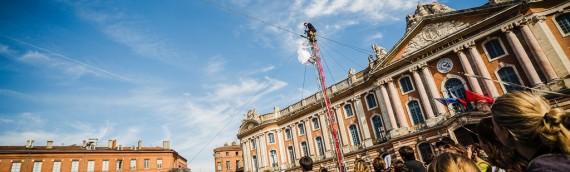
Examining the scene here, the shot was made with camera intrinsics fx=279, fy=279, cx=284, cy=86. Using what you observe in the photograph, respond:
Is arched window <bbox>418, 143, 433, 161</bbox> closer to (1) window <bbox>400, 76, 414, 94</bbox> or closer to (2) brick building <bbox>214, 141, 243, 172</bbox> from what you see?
(1) window <bbox>400, 76, 414, 94</bbox>

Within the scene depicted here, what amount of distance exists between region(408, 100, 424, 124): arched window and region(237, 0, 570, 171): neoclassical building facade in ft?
0.27

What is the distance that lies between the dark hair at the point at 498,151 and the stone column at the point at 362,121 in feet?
81.3

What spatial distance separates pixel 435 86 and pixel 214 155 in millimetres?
47948

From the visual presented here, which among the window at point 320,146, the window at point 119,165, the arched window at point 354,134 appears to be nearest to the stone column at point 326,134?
the window at point 320,146

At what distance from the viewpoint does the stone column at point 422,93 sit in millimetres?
21422

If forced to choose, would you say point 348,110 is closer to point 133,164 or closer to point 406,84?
point 406,84

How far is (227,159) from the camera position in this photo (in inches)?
2319

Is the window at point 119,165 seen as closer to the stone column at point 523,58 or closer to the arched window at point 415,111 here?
the arched window at point 415,111

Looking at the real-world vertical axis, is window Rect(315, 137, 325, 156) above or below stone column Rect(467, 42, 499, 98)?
below

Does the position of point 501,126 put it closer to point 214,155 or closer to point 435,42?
point 435,42

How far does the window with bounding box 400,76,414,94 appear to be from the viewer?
23516mm

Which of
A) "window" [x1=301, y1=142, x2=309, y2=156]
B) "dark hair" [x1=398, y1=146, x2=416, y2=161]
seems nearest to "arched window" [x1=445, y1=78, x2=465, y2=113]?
"window" [x1=301, y1=142, x2=309, y2=156]

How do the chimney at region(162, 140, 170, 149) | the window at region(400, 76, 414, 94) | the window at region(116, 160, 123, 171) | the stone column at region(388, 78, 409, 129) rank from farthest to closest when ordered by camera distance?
1. the chimney at region(162, 140, 170, 149)
2. the window at region(116, 160, 123, 171)
3. the window at region(400, 76, 414, 94)
4. the stone column at region(388, 78, 409, 129)

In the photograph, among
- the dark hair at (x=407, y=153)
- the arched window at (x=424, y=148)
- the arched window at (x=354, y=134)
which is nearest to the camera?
the dark hair at (x=407, y=153)
